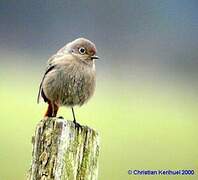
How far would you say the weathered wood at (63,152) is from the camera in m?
1.21

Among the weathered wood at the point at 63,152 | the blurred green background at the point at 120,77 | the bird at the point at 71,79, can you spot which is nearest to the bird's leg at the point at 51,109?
the bird at the point at 71,79

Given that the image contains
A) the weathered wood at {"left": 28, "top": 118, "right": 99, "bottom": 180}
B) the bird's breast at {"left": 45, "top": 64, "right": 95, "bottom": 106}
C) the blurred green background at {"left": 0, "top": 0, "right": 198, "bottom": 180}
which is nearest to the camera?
the weathered wood at {"left": 28, "top": 118, "right": 99, "bottom": 180}

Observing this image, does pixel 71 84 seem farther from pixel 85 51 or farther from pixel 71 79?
pixel 85 51

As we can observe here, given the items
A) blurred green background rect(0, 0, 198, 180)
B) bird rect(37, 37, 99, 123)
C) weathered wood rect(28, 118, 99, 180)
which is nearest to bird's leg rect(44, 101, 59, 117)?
bird rect(37, 37, 99, 123)

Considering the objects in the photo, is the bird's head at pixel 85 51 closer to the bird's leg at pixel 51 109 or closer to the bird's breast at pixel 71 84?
the bird's breast at pixel 71 84

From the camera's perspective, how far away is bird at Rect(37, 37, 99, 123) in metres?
1.91

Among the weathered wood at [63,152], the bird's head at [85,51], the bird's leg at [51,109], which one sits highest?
the bird's head at [85,51]

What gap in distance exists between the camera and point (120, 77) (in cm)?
245

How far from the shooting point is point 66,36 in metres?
2.38

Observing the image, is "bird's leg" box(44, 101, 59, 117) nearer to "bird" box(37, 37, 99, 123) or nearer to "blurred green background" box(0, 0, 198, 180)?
"bird" box(37, 37, 99, 123)

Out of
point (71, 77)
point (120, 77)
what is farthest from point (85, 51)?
point (120, 77)

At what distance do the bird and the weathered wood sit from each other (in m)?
0.60

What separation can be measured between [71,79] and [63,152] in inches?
28.5

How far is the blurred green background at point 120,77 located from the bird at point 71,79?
0.72 feet
